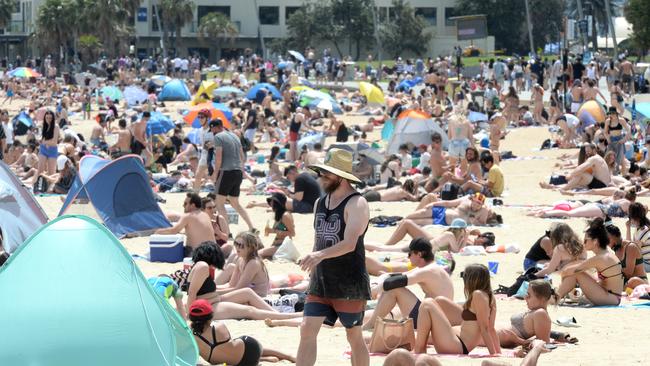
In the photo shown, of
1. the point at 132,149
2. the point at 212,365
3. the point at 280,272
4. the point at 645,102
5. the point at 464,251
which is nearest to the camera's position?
the point at 212,365

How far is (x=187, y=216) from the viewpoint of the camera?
1184cm

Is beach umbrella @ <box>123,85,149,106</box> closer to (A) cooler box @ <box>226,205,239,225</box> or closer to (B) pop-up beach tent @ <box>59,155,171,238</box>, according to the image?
(B) pop-up beach tent @ <box>59,155,171,238</box>

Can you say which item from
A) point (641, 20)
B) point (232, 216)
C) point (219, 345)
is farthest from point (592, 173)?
point (641, 20)

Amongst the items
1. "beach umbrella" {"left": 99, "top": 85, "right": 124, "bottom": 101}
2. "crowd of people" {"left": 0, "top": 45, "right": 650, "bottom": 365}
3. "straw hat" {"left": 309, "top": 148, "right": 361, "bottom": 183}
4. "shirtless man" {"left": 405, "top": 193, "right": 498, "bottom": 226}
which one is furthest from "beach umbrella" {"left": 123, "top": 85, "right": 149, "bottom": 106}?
"straw hat" {"left": 309, "top": 148, "right": 361, "bottom": 183}

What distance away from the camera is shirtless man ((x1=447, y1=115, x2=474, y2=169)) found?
1936 centimetres

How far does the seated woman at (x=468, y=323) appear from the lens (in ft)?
25.1

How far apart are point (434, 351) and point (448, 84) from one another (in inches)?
1224

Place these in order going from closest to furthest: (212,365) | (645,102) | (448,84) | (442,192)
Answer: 1. (212,365)
2. (442,192)
3. (645,102)
4. (448,84)

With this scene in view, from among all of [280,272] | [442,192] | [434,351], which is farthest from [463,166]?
[434,351]

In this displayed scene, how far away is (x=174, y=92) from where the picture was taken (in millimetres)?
42656

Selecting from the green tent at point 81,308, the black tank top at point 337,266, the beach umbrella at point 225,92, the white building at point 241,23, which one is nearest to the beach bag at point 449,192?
the green tent at point 81,308

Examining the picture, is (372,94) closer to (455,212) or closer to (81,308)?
(455,212)

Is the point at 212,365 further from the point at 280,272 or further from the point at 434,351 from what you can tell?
the point at 280,272

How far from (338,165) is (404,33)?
64.0 m
